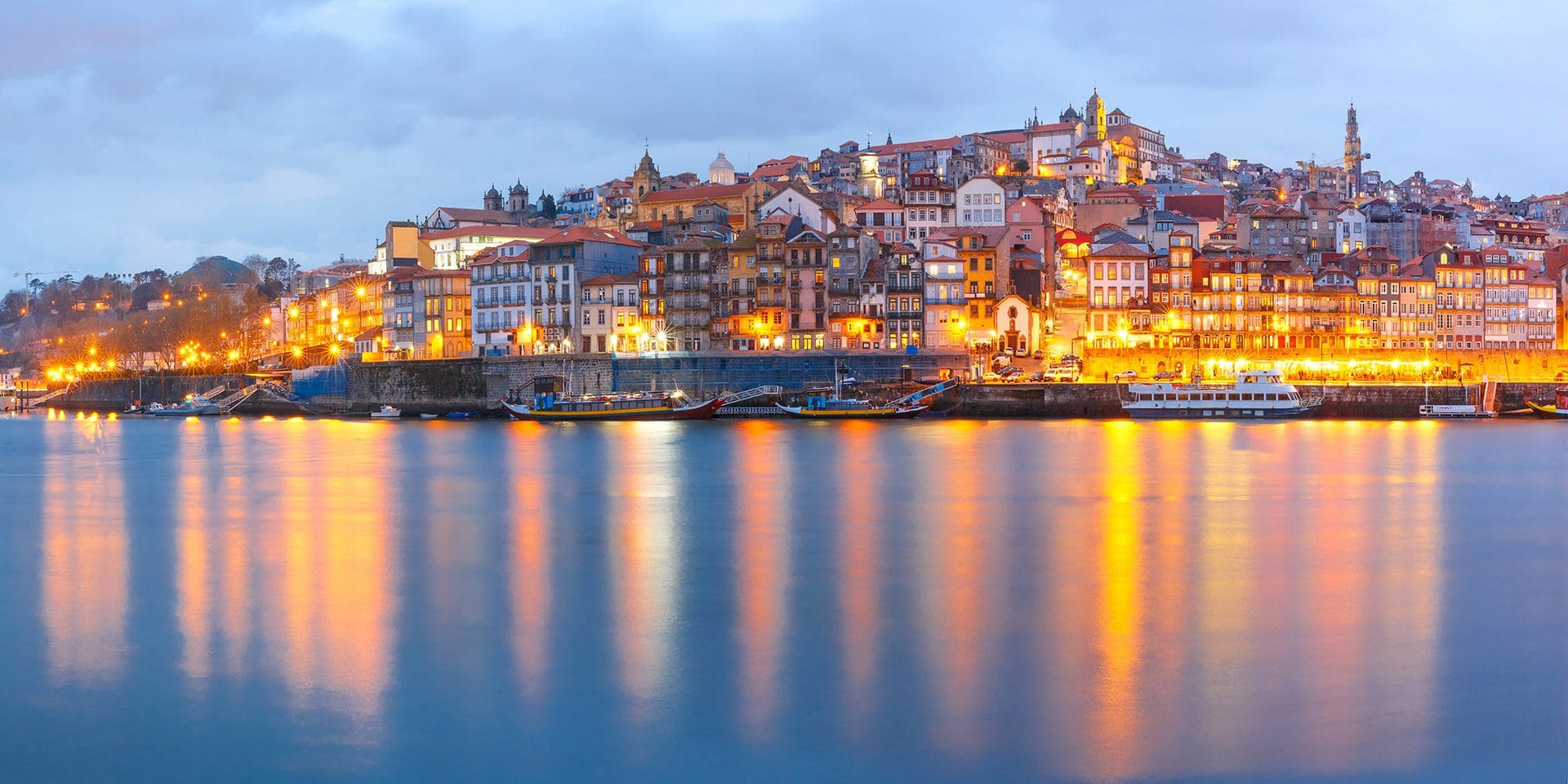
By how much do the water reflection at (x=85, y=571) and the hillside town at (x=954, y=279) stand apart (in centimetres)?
2308

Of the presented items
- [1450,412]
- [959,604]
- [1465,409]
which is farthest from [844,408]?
[959,604]

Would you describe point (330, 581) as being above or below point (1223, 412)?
below

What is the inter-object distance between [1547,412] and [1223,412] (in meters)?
11.3

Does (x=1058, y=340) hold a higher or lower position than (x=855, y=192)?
lower

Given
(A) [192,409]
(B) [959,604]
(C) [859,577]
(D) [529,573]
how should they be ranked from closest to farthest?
(B) [959,604]
(C) [859,577]
(D) [529,573]
(A) [192,409]

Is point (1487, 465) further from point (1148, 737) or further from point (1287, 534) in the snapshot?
point (1148, 737)

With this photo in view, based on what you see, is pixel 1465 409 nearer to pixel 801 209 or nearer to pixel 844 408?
pixel 844 408

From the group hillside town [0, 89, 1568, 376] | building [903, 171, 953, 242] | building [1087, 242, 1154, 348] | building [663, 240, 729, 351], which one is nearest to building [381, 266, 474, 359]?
hillside town [0, 89, 1568, 376]

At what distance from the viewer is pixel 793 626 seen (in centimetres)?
1553

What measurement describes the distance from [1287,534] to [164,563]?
1706 centimetres

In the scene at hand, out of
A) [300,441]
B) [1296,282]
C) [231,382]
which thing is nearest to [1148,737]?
[300,441]

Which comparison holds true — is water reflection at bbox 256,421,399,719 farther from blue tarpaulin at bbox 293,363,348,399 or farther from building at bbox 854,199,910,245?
building at bbox 854,199,910,245

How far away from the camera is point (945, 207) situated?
206 ft

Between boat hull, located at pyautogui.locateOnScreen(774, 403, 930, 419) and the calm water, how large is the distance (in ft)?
59.1
